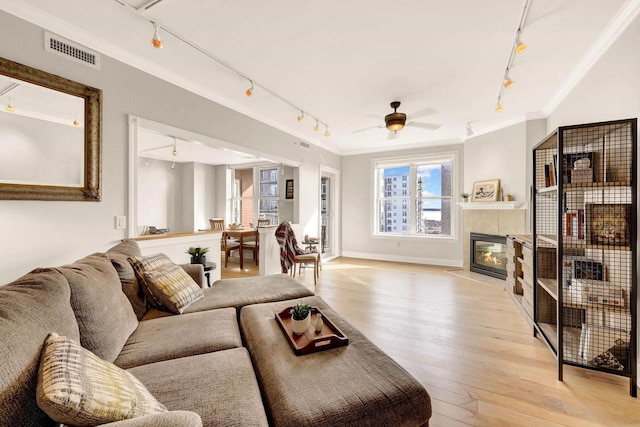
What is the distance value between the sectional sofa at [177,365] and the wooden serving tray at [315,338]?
0.04 metres

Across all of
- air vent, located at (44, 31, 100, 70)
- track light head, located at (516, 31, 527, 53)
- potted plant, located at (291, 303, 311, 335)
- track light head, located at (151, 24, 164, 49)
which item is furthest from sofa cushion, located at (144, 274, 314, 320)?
track light head, located at (516, 31, 527, 53)

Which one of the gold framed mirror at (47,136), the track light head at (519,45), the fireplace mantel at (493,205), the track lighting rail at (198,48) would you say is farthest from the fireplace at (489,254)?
the gold framed mirror at (47,136)

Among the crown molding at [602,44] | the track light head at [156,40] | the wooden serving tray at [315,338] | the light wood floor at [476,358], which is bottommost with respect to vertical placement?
the light wood floor at [476,358]

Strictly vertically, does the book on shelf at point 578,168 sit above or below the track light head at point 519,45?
below

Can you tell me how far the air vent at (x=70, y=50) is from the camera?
212 centimetres

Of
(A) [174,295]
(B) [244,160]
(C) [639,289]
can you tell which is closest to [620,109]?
(C) [639,289]

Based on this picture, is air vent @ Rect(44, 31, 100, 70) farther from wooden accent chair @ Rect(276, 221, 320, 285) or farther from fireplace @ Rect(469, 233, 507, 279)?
fireplace @ Rect(469, 233, 507, 279)

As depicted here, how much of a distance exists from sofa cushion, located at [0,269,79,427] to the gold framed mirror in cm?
139

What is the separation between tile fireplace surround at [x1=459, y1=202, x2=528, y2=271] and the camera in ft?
15.1

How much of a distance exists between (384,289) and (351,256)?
9.07 ft

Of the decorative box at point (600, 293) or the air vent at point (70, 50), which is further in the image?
the air vent at point (70, 50)

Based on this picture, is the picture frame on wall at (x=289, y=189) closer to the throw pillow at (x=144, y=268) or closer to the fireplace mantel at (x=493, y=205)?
the fireplace mantel at (x=493, y=205)

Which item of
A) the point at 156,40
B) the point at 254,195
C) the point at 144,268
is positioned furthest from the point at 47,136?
the point at 254,195

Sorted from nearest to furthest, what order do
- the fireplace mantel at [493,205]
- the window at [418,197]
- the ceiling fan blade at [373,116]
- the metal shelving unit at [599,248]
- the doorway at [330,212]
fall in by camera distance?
the metal shelving unit at [599,248] → the ceiling fan blade at [373,116] → the fireplace mantel at [493,205] → the window at [418,197] → the doorway at [330,212]
